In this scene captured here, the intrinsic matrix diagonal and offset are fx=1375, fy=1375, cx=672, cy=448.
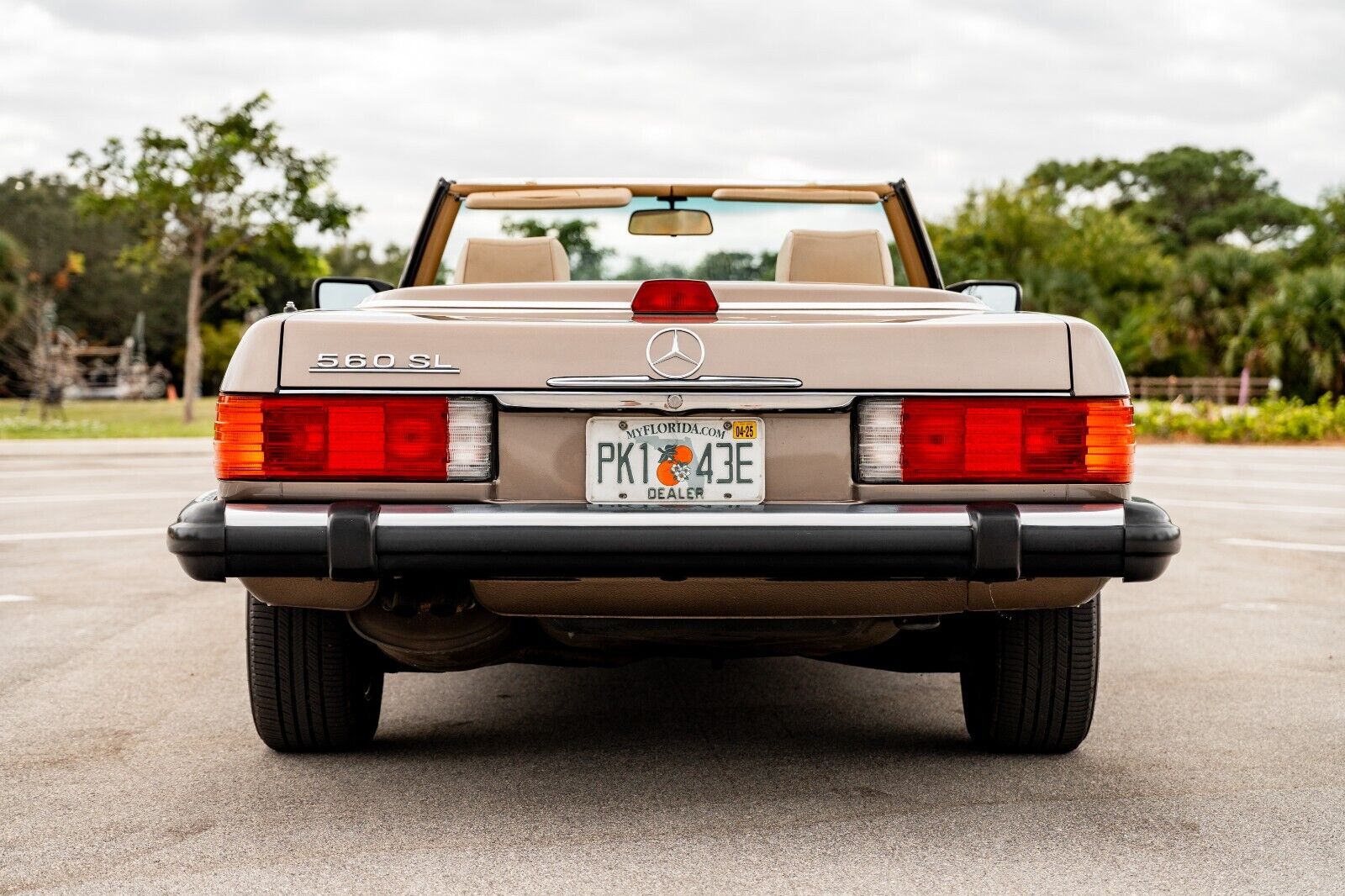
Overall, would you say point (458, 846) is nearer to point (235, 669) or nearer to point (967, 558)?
point (967, 558)

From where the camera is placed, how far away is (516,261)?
14.4 feet

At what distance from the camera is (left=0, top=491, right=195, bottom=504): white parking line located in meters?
11.6

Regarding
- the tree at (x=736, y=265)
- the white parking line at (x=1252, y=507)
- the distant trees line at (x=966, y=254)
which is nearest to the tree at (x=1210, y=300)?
the distant trees line at (x=966, y=254)

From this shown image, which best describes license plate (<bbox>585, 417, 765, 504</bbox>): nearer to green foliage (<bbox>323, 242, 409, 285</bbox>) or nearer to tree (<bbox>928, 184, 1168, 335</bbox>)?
tree (<bbox>928, 184, 1168, 335</bbox>)

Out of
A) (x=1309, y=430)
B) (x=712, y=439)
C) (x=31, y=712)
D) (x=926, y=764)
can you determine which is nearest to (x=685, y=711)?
(x=926, y=764)

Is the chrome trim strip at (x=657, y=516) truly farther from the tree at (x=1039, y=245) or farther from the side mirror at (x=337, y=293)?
the tree at (x=1039, y=245)

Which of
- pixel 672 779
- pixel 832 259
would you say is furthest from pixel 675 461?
pixel 832 259

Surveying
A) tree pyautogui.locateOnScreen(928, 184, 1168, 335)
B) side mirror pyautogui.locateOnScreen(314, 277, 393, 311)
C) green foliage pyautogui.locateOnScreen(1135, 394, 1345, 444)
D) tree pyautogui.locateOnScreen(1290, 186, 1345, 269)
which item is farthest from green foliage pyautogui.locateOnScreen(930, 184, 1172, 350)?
side mirror pyautogui.locateOnScreen(314, 277, 393, 311)

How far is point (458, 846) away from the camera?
2980 mm

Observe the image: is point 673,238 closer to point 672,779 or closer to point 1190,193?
point 672,779

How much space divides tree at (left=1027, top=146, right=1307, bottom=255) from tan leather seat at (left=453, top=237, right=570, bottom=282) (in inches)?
2715

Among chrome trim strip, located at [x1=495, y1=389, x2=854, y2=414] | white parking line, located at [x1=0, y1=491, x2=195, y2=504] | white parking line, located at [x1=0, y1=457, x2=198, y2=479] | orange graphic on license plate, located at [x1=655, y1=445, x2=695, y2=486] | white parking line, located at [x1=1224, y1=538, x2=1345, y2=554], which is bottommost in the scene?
white parking line, located at [x1=0, y1=457, x2=198, y2=479]

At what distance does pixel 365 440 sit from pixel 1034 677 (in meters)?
1.81

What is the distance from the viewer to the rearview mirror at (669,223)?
4613 mm
